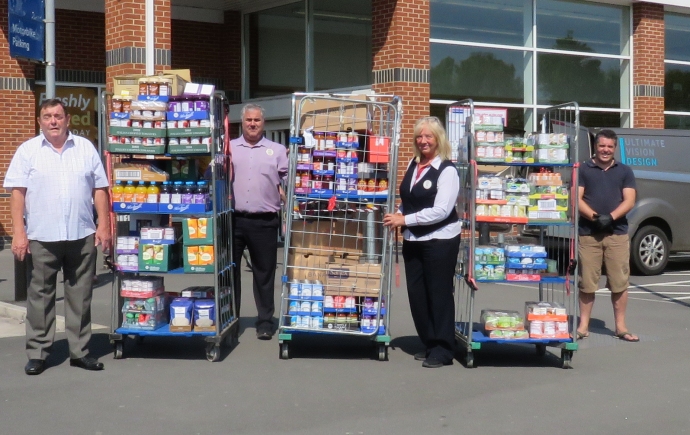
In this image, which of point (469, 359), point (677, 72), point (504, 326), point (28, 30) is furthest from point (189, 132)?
point (677, 72)

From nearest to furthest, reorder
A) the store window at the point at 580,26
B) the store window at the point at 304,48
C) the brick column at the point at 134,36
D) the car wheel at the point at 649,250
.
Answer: the brick column at the point at 134,36 < the car wheel at the point at 649,250 < the store window at the point at 304,48 < the store window at the point at 580,26

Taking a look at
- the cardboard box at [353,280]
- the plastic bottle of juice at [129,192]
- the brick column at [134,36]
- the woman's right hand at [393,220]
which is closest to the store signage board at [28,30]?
the brick column at [134,36]

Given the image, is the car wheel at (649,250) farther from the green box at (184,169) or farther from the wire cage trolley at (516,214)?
the green box at (184,169)

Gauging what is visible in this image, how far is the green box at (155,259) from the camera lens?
7.48 m

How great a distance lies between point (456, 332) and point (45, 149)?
367 centimetres

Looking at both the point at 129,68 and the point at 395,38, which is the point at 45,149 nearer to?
the point at 129,68

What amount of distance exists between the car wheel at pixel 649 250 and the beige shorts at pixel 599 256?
5123mm

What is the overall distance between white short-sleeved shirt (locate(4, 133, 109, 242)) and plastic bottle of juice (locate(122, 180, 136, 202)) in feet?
1.37

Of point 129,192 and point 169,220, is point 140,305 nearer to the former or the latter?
point 169,220

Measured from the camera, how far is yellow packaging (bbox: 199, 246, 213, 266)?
7.52m

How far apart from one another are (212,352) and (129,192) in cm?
146

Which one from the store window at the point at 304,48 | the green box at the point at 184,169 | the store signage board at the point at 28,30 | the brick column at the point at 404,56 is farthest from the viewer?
the store window at the point at 304,48

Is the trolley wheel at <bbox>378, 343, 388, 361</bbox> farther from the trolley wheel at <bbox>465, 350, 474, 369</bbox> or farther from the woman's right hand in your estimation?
the woman's right hand

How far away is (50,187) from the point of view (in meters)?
6.96
